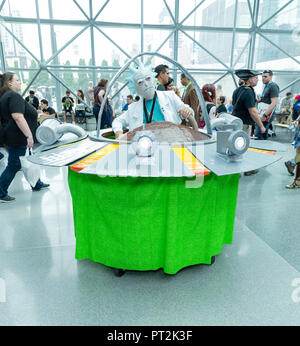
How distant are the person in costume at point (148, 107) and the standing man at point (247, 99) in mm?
1711

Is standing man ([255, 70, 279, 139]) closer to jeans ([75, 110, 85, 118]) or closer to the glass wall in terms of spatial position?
the glass wall

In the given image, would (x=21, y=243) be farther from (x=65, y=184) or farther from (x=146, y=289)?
(x=65, y=184)

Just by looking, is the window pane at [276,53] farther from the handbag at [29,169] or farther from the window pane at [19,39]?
the handbag at [29,169]

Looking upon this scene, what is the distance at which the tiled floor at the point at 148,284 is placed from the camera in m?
1.57

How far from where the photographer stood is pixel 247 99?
3777mm

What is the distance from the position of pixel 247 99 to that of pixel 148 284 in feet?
9.76

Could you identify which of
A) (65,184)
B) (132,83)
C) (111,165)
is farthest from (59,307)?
(65,184)

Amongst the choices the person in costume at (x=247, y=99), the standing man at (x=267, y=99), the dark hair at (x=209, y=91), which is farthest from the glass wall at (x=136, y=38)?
the person in costume at (x=247, y=99)

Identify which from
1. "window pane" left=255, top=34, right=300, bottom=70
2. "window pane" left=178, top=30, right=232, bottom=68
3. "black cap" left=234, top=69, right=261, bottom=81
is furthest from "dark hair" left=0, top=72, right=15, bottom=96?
"window pane" left=255, top=34, right=300, bottom=70

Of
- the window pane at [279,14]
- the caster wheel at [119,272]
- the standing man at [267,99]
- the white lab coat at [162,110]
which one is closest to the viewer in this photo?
the caster wheel at [119,272]

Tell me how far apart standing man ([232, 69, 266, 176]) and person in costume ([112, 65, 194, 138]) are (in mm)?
1711

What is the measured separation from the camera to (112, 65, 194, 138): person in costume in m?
2.21

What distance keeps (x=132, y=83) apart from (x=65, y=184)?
2.20 m

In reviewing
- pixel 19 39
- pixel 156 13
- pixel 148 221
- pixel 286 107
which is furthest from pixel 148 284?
pixel 286 107
